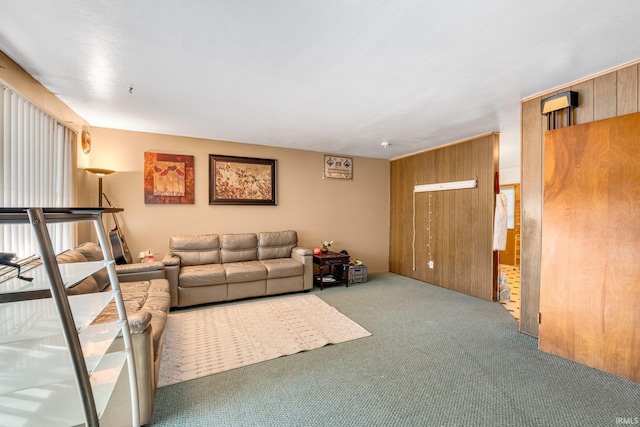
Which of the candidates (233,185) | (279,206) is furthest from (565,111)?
(233,185)

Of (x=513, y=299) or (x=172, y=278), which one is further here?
(x=513, y=299)

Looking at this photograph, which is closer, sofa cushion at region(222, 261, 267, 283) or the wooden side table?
sofa cushion at region(222, 261, 267, 283)

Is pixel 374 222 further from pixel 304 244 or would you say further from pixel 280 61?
pixel 280 61

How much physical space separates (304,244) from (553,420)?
403 centimetres

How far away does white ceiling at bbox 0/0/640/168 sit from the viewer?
5.23ft

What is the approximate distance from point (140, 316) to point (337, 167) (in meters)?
4.37

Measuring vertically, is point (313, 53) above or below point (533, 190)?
above

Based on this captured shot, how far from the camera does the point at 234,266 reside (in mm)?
4059

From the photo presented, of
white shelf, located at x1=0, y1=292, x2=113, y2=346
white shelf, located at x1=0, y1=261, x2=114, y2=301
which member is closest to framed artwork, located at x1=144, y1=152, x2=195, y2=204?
white shelf, located at x1=0, y1=261, x2=114, y2=301

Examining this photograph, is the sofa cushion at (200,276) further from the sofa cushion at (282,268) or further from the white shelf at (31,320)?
the white shelf at (31,320)

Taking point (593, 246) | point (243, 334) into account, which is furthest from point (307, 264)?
point (593, 246)

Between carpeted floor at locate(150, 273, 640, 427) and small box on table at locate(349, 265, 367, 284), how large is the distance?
1978 mm

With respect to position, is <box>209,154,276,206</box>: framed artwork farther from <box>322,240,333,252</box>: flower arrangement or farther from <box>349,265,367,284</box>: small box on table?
<box>349,265,367,284</box>: small box on table

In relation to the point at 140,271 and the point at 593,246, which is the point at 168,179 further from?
the point at 593,246
